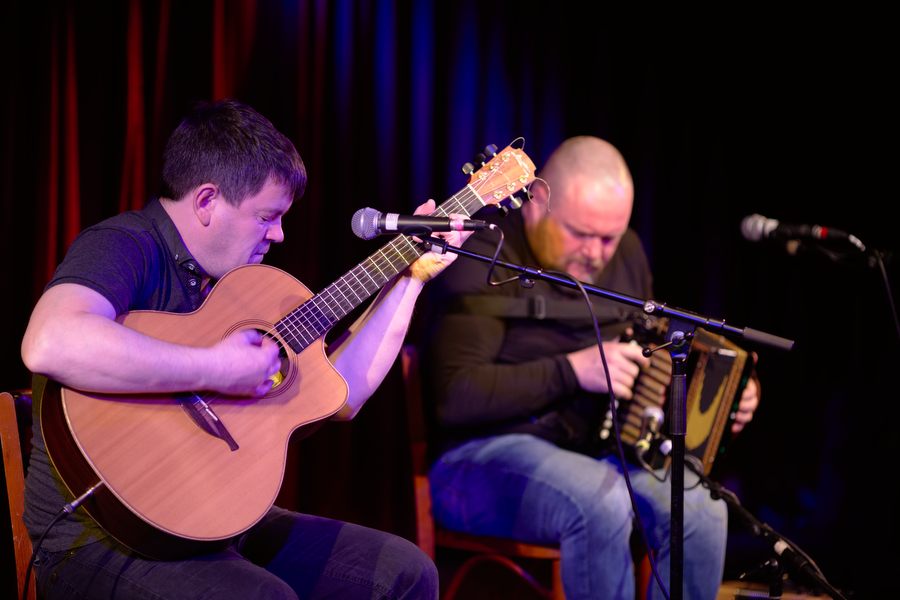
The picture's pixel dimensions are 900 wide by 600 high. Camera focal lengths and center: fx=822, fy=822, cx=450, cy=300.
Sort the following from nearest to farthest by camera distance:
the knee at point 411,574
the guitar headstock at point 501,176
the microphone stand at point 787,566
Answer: the knee at point 411,574 < the microphone stand at point 787,566 < the guitar headstock at point 501,176

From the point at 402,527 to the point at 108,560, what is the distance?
2.35m

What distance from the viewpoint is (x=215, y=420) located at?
6.39ft

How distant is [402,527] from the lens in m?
4.05

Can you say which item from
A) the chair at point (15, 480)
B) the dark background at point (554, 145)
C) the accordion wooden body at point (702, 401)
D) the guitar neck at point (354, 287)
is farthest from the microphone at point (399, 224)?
the dark background at point (554, 145)

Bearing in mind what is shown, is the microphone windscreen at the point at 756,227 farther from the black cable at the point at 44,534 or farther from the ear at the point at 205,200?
the black cable at the point at 44,534

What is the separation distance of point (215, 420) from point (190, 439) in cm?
7

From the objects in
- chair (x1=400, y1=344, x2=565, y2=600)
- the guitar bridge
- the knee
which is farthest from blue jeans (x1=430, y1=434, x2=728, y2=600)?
the guitar bridge

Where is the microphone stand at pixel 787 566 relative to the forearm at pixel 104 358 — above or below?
below


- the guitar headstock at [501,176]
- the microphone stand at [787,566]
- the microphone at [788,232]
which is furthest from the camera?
the microphone at [788,232]

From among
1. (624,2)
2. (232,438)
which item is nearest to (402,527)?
(232,438)

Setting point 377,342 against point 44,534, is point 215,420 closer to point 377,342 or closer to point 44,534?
point 44,534

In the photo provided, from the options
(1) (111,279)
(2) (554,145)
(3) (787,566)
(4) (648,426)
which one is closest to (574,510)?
(4) (648,426)

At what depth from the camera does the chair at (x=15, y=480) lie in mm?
2000

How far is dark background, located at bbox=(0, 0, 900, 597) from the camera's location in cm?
297
